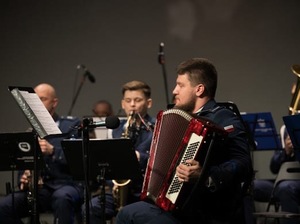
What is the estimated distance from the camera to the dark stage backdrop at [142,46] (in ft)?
29.6

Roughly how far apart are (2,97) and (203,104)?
595 cm

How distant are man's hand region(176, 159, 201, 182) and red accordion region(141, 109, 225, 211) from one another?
0.14 ft

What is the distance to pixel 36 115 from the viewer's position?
442 cm

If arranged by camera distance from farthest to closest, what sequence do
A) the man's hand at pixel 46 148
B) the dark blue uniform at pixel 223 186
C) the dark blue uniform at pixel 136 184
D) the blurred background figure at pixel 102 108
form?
1. the blurred background figure at pixel 102 108
2. the man's hand at pixel 46 148
3. the dark blue uniform at pixel 136 184
4. the dark blue uniform at pixel 223 186

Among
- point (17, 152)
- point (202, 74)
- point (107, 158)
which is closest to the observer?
point (202, 74)

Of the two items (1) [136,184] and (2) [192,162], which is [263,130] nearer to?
(1) [136,184]

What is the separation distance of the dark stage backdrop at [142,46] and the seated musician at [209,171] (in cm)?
486

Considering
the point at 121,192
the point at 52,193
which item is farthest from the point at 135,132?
the point at 52,193

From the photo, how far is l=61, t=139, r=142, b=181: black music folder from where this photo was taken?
16.1 ft

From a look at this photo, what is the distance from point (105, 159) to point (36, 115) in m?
0.86

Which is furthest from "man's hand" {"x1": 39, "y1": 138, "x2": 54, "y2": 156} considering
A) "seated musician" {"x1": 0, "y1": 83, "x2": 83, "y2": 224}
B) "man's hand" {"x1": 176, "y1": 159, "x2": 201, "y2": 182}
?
"man's hand" {"x1": 176, "y1": 159, "x2": 201, "y2": 182}

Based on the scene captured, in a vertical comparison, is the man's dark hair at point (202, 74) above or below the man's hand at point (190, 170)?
above

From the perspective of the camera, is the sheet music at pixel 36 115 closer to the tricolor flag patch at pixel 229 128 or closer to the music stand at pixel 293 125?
the tricolor flag patch at pixel 229 128

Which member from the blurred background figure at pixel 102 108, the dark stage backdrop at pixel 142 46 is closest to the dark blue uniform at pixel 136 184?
→ the blurred background figure at pixel 102 108
